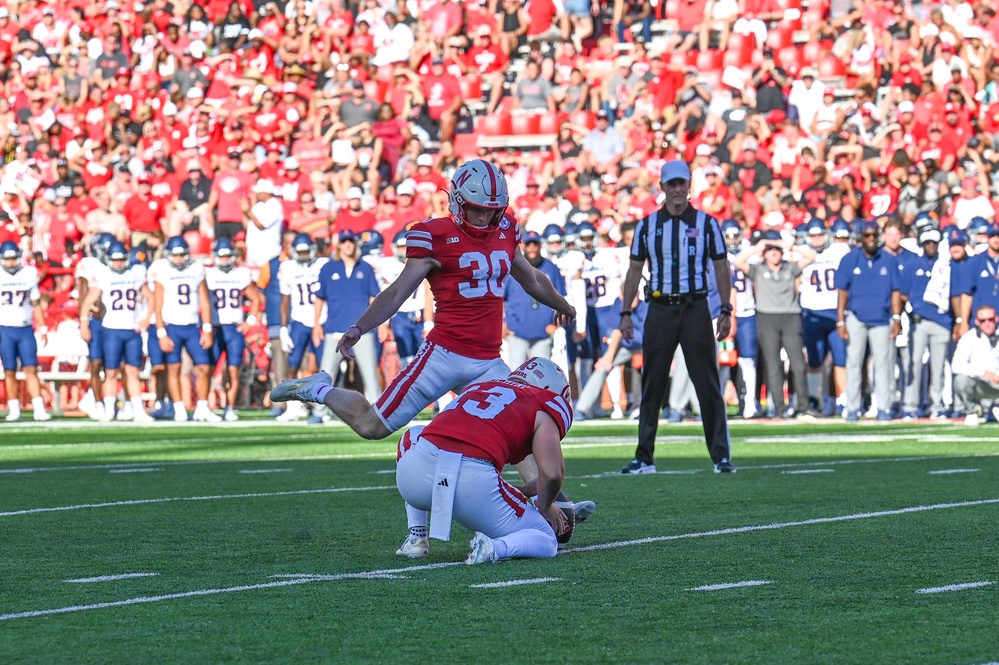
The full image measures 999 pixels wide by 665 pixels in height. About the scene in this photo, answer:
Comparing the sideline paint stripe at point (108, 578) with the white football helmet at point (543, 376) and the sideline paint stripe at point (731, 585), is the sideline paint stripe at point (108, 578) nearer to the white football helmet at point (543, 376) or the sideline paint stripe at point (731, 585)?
the white football helmet at point (543, 376)

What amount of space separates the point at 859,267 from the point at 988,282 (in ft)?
4.04

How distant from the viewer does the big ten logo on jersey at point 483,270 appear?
803cm

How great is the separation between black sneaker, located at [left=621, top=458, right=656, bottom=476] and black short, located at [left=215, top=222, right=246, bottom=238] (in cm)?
1326

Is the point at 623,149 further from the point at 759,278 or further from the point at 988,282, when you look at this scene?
the point at 988,282

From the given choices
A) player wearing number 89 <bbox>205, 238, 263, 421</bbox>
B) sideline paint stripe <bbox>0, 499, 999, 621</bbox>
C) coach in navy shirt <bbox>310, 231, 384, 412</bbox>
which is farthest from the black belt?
player wearing number 89 <bbox>205, 238, 263, 421</bbox>

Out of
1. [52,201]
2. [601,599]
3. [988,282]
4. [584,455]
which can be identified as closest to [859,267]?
[988,282]

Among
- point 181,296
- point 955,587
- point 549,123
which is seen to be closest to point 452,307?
point 955,587

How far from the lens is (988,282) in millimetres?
17547

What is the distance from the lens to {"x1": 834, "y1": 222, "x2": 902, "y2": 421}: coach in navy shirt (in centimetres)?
1761

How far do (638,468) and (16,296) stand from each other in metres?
11.0

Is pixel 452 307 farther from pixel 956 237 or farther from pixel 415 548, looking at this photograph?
pixel 956 237

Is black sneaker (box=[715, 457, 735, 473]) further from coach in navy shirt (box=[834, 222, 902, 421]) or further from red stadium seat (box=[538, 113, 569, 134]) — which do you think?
red stadium seat (box=[538, 113, 569, 134])

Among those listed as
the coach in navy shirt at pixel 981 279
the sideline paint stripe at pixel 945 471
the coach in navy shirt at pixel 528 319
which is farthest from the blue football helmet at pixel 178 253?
the sideline paint stripe at pixel 945 471

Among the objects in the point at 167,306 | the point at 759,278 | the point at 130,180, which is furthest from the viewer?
the point at 130,180
